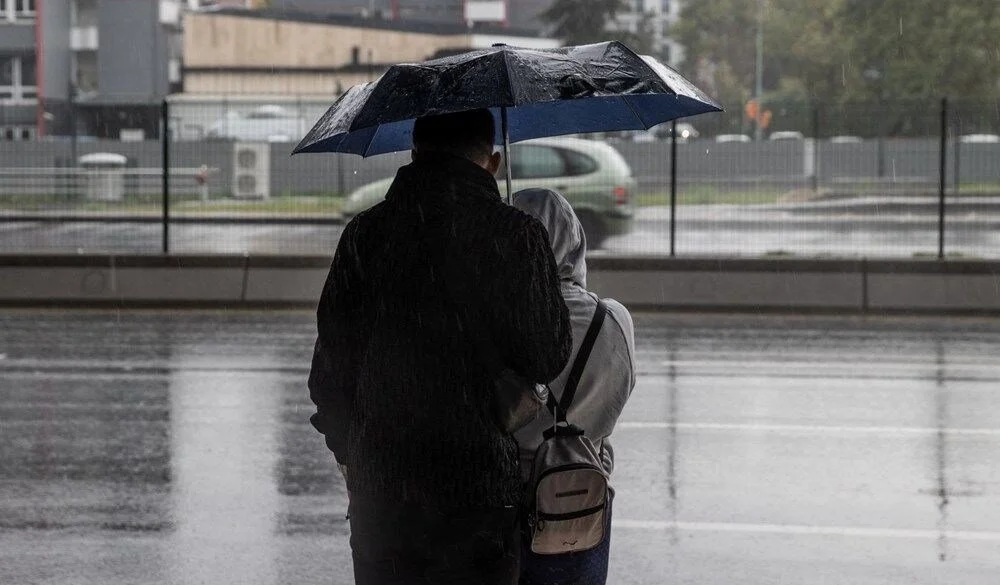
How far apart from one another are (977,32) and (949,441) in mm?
38099

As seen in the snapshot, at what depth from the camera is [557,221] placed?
354 centimetres

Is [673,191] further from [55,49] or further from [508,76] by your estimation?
[55,49]

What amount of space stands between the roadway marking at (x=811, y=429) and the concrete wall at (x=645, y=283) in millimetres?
6675

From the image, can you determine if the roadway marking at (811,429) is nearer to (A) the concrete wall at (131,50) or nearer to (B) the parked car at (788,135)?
(B) the parked car at (788,135)

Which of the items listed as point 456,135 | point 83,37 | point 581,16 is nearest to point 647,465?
point 456,135

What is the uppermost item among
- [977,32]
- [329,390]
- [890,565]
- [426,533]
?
[977,32]

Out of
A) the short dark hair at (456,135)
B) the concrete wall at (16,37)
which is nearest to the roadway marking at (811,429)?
the short dark hair at (456,135)

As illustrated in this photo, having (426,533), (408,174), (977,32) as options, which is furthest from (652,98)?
(977,32)

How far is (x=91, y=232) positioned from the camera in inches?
854

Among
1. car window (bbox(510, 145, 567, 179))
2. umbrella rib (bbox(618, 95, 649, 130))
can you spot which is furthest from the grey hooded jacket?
car window (bbox(510, 145, 567, 179))

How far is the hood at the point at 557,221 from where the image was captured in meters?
3.53

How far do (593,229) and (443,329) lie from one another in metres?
15.5

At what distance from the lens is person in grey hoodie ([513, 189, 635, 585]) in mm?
3484

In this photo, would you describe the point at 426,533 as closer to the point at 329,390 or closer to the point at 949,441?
the point at 329,390
